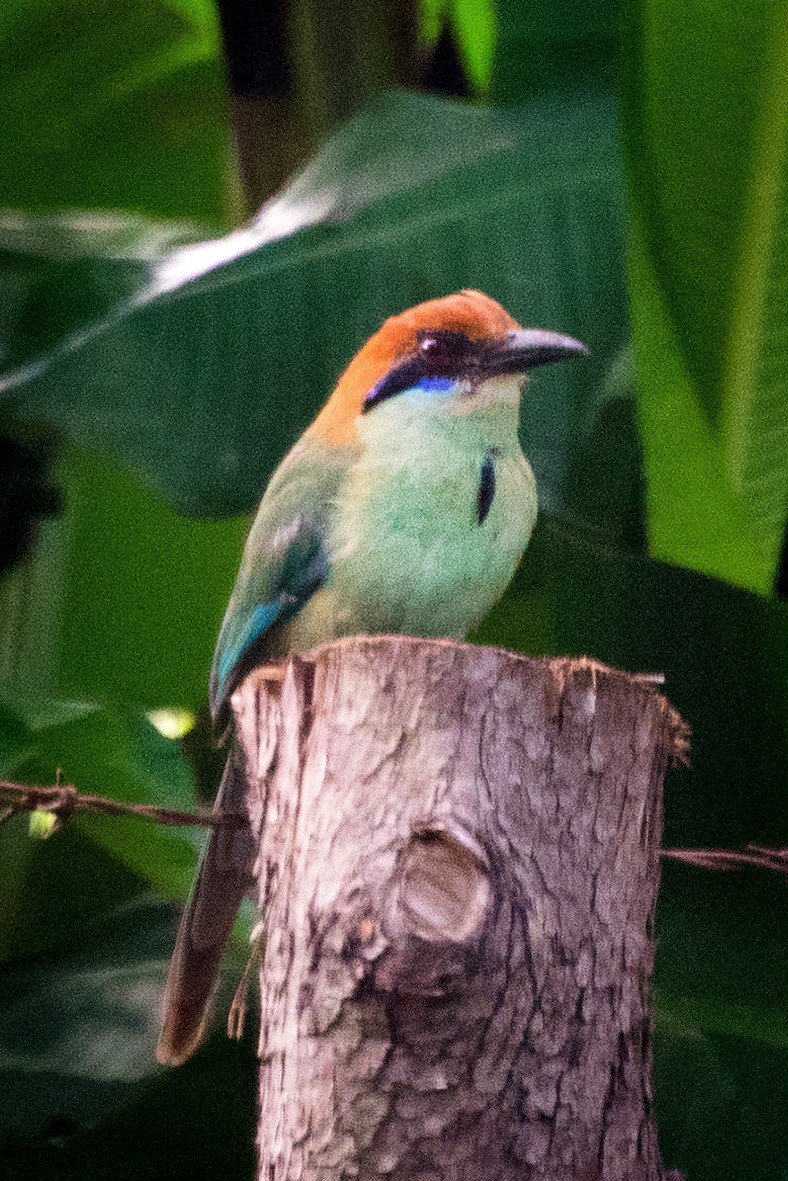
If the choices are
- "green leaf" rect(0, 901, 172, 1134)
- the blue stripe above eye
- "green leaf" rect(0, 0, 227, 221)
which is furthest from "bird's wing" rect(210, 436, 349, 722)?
"green leaf" rect(0, 0, 227, 221)

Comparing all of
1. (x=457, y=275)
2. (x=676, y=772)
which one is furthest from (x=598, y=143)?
(x=676, y=772)

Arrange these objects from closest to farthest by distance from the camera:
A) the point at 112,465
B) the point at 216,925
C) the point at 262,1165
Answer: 1. the point at 262,1165
2. the point at 216,925
3. the point at 112,465

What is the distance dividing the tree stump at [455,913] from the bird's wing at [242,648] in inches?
8.0

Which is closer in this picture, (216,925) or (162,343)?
(216,925)

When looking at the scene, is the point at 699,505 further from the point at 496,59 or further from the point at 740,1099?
the point at 496,59

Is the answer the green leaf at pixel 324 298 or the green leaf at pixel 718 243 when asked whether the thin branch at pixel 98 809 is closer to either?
the green leaf at pixel 324 298

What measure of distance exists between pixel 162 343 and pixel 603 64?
965mm

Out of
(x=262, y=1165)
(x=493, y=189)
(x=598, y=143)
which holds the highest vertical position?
(x=598, y=143)

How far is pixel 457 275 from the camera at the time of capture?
6.70 feet

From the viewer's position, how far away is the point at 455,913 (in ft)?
3.44

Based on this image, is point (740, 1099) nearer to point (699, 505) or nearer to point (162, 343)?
point (699, 505)

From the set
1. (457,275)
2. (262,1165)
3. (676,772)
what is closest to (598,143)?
(457,275)

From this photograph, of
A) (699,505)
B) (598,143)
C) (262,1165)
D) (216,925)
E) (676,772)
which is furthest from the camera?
(598,143)

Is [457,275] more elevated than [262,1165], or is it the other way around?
[457,275]
